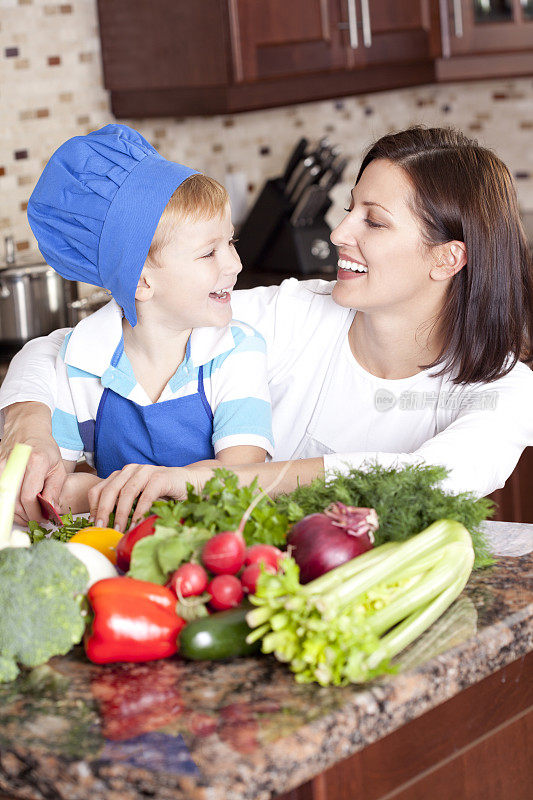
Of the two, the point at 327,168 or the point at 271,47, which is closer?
the point at 271,47

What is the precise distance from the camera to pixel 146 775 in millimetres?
942

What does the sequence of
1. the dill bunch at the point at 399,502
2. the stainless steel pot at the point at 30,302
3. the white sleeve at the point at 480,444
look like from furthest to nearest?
the stainless steel pot at the point at 30,302, the white sleeve at the point at 480,444, the dill bunch at the point at 399,502

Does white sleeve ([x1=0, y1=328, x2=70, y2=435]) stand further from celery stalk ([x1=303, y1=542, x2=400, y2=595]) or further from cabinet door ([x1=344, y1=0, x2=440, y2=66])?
cabinet door ([x1=344, y1=0, x2=440, y2=66])

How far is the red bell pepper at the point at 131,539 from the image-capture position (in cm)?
125

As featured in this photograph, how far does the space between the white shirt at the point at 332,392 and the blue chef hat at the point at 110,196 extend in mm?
310

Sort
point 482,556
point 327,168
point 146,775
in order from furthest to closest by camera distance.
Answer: point 327,168, point 482,556, point 146,775

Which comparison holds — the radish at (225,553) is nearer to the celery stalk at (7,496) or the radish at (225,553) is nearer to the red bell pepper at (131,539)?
the red bell pepper at (131,539)

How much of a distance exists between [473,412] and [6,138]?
184 centimetres

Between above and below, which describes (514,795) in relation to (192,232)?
below

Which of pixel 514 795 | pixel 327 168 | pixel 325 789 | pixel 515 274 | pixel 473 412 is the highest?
pixel 327 168

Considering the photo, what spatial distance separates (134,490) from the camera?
151 cm

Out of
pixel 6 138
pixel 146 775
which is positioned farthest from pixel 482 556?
pixel 6 138

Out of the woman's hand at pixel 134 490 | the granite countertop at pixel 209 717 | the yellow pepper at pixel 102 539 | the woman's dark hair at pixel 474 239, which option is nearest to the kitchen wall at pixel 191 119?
the woman's dark hair at pixel 474 239

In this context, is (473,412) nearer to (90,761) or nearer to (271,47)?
(90,761)
